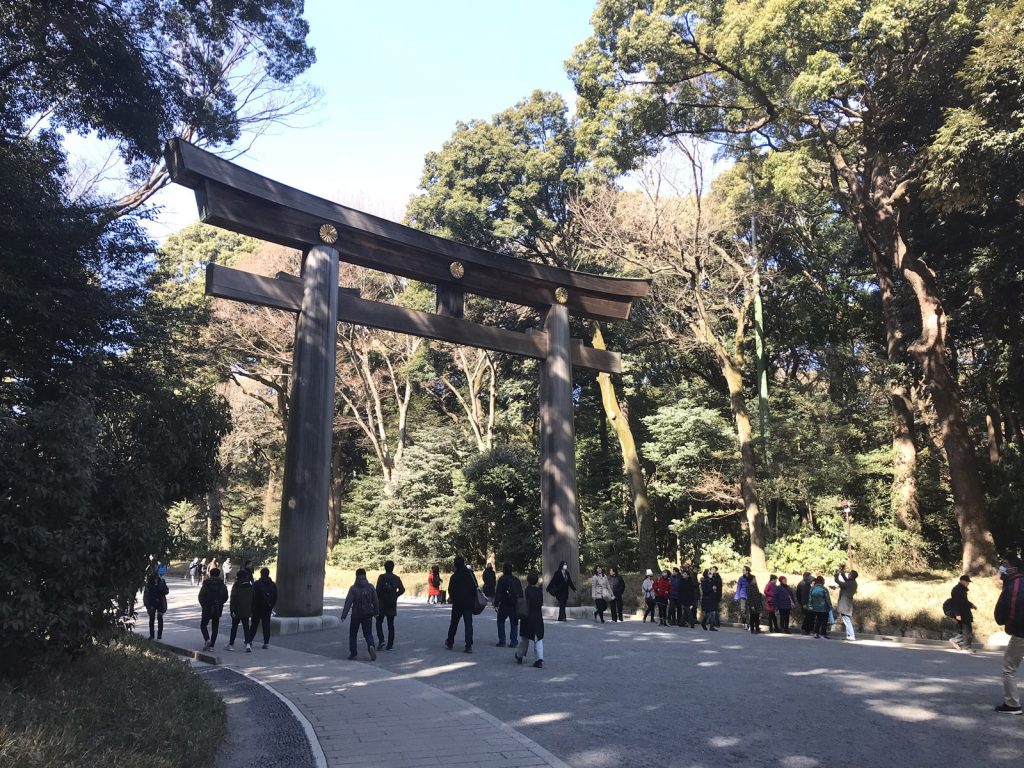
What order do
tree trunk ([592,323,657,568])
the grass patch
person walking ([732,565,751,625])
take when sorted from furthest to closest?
tree trunk ([592,323,657,568]) < person walking ([732,565,751,625]) < the grass patch

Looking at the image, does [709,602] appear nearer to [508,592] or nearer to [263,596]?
[508,592]

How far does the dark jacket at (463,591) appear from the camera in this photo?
35.6ft

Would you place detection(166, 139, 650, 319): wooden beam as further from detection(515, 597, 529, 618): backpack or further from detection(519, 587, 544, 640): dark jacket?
detection(519, 587, 544, 640): dark jacket

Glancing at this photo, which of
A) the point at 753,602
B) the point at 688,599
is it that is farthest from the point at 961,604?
the point at 688,599

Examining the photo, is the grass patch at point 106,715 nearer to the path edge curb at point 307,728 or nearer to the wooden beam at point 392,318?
the path edge curb at point 307,728

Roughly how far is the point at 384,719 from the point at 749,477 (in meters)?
17.4

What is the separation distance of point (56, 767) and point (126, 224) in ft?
29.4

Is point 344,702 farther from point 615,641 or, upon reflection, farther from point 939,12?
point 939,12

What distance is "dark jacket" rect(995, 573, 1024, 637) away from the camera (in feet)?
23.5

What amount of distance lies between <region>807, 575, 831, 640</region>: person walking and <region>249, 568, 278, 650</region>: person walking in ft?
34.3

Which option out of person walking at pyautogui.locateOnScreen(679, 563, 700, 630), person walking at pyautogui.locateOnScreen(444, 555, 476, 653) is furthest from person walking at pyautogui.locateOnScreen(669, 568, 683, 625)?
person walking at pyautogui.locateOnScreen(444, 555, 476, 653)

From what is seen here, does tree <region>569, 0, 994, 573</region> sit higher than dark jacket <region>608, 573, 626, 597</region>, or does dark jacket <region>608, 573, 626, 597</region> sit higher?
tree <region>569, 0, 994, 573</region>

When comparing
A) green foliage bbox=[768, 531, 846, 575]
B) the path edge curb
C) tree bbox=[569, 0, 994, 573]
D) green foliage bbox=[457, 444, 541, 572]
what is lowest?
the path edge curb

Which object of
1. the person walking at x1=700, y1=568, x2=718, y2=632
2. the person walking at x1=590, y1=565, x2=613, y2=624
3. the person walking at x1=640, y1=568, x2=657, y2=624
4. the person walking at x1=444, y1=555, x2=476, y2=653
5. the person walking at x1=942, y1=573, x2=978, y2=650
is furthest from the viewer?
the person walking at x1=640, y1=568, x2=657, y2=624
